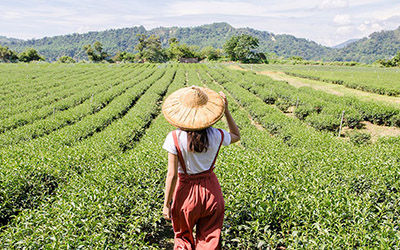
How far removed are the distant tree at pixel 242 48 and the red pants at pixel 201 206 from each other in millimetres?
92047

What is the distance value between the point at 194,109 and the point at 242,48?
97.2m

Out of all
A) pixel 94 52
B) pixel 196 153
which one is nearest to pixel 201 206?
pixel 196 153

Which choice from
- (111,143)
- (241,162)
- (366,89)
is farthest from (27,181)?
(366,89)

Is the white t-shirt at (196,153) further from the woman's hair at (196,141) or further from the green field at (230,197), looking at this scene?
the green field at (230,197)

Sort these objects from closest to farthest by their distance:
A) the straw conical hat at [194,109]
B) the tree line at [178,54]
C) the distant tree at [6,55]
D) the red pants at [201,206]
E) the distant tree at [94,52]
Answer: the straw conical hat at [194,109]
the red pants at [201,206]
the distant tree at [6,55]
the tree line at [178,54]
the distant tree at [94,52]

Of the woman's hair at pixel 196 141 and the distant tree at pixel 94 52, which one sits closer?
the woman's hair at pixel 196 141

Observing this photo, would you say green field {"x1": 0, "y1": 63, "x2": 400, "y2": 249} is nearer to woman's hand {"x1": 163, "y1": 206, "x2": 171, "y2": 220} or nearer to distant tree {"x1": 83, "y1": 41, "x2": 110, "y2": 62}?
woman's hand {"x1": 163, "y1": 206, "x2": 171, "y2": 220}

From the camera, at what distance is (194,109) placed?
2.70 meters

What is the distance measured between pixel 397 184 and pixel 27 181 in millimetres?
8211

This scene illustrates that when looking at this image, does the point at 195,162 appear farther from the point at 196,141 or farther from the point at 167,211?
the point at 167,211

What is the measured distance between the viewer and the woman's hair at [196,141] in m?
2.62

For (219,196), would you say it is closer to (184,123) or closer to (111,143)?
(184,123)

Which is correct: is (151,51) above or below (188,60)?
above

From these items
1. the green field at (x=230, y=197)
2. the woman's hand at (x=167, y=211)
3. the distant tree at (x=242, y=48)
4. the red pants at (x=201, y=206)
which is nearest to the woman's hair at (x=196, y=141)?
the red pants at (x=201, y=206)
